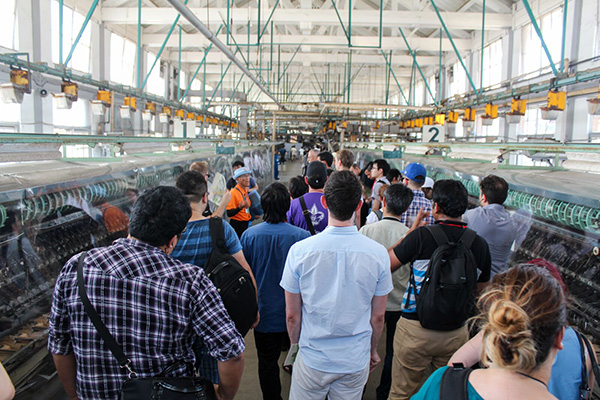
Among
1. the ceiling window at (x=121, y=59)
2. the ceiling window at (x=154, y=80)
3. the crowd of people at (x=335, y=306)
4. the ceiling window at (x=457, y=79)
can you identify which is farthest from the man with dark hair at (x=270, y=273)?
the ceiling window at (x=457, y=79)

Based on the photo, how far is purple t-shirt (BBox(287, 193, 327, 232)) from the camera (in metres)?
3.27

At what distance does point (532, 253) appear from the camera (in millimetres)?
3197

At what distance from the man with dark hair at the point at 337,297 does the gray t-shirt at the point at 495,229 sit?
1223 mm

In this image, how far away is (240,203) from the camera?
5.02m

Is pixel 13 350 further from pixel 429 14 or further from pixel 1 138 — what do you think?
A: pixel 429 14

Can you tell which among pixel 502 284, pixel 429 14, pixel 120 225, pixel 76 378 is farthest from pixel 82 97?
pixel 502 284

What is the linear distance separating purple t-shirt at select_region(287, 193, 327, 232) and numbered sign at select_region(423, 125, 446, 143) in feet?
20.2

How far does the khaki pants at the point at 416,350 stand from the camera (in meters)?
2.21

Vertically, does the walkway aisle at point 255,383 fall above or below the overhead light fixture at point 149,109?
below

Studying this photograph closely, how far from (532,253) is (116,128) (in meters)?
14.4

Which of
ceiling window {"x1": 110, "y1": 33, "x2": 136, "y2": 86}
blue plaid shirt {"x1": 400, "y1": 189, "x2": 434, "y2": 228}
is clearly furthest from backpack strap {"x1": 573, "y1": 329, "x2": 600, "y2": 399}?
ceiling window {"x1": 110, "y1": 33, "x2": 136, "y2": 86}

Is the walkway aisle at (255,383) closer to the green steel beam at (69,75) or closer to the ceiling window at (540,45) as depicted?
the green steel beam at (69,75)

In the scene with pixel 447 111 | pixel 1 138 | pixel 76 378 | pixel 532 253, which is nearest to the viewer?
pixel 76 378

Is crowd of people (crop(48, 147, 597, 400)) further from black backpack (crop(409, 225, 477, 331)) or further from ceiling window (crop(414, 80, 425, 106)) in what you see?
ceiling window (crop(414, 80, 425, 106))
